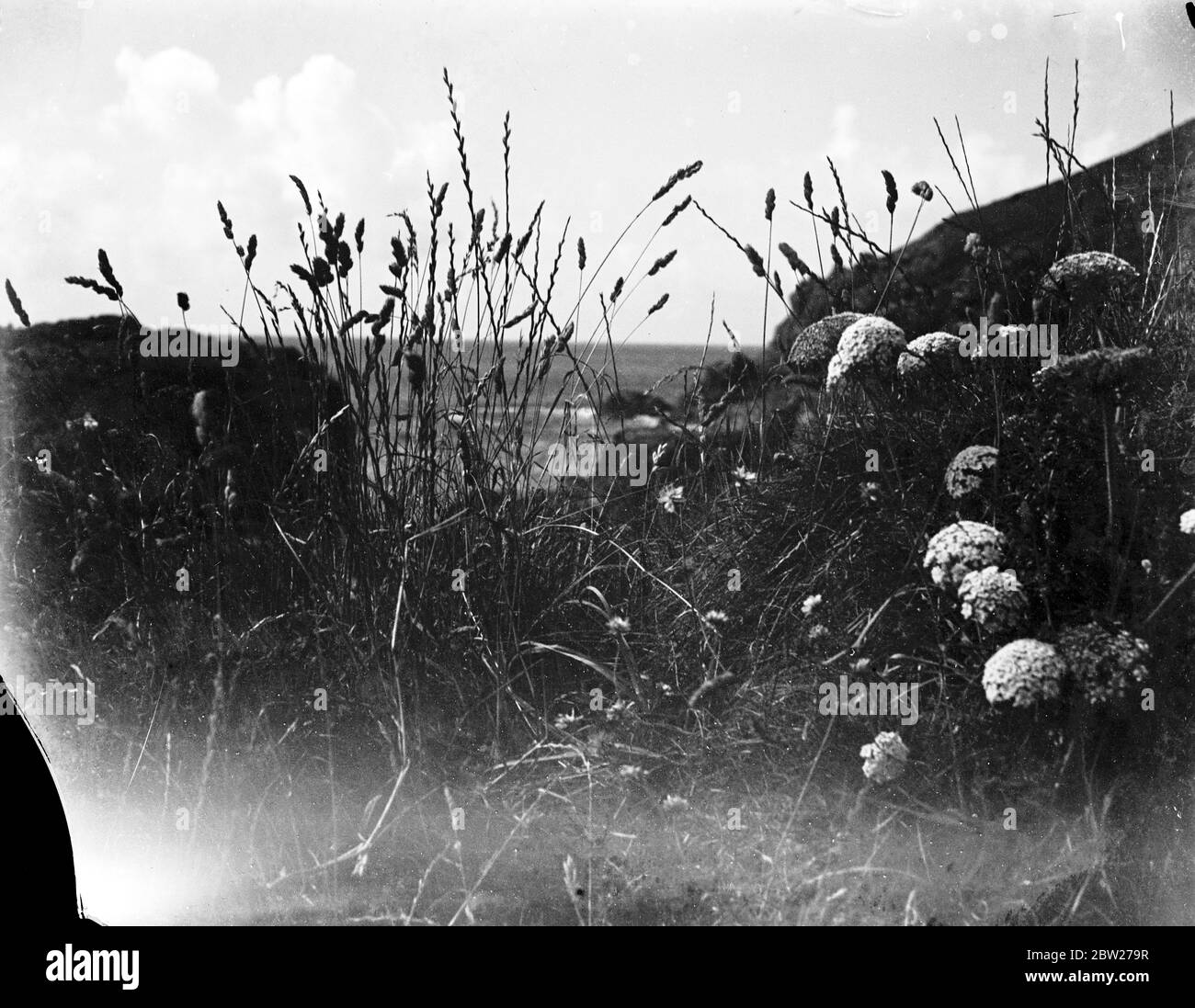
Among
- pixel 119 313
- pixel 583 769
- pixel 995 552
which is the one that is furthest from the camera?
pixel 119 313

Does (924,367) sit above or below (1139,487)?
above

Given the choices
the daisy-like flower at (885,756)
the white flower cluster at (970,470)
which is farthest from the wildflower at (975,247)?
the daisy-like flower at (885,756)

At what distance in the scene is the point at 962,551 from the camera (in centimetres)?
171

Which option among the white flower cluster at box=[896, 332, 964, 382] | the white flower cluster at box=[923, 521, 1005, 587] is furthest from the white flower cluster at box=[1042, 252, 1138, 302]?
the white flower cluster at box=[923, 521, 1005, 587]

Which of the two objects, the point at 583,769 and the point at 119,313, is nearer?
the point at 583,769

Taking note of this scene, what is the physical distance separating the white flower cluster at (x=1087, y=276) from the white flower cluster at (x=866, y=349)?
0.30 meters

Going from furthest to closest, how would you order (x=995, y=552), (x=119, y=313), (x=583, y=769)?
(x=119, y=313), (x=583, y=769), (x=995, y=552)

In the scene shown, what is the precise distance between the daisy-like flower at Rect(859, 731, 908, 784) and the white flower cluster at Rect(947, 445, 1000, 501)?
0.41m

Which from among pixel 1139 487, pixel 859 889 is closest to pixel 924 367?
pixel 1139 487

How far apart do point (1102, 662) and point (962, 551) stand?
28cm

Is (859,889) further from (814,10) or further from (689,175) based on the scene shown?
(814,10)

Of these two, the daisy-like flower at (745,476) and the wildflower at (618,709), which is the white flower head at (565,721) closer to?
the wildflower at (618,709)

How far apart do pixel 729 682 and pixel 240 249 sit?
1.13 metres

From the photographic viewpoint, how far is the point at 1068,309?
1.88m
